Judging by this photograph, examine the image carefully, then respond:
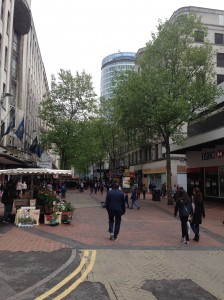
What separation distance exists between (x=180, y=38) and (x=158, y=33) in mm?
1743

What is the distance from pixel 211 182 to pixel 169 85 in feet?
30.6

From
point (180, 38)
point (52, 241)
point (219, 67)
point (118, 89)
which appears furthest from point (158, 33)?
point (52, 241)

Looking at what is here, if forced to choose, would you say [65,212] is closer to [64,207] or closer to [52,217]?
[64,207]

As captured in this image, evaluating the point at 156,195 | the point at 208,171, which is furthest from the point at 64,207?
the point at 208,171

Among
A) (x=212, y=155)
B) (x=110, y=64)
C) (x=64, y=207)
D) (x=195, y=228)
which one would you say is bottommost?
(x=195, y=228)

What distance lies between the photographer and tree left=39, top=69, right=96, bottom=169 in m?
43.2

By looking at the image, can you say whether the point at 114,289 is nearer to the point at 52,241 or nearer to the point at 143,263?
the point at 143,263

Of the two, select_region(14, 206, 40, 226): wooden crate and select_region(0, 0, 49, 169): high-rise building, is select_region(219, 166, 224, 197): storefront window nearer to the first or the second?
select_region(0, 0, 49, 169): high-rise building

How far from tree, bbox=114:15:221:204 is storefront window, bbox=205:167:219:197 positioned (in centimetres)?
435

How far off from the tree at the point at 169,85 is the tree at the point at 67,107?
16.4 meters

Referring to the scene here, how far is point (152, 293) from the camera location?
6.00 m

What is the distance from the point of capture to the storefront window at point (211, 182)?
28.5 m

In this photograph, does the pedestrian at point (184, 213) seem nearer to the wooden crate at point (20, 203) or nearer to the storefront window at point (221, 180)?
Answer: the wooden crate at point (20, 203)

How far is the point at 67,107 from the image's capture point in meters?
44.8
